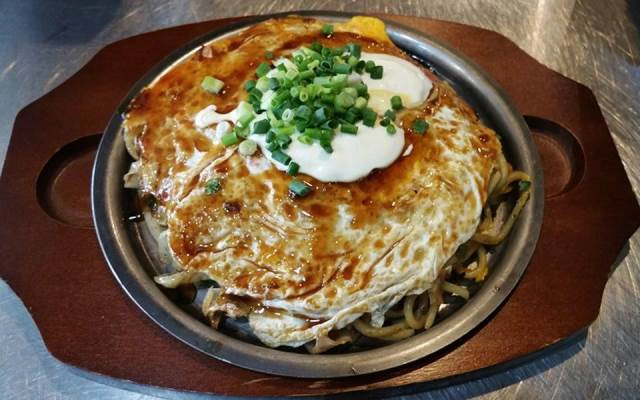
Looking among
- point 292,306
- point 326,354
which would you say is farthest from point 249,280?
point 326,354

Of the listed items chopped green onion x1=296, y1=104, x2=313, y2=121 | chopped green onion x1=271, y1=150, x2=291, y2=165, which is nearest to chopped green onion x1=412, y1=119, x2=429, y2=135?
chopped green onion x1=296, y1=104, x2=313, y2=121

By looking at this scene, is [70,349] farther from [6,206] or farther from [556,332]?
[556,332]

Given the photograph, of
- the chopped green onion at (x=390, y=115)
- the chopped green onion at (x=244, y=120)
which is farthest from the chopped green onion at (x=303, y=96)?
the chopped green onion at (x=390, y=115)

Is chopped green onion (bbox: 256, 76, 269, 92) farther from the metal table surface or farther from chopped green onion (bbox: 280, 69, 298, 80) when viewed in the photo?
the metal table surface

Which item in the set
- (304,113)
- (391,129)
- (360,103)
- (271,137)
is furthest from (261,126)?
(391,129)

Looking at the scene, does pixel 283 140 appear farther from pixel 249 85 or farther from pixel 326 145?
pixel 249 85
